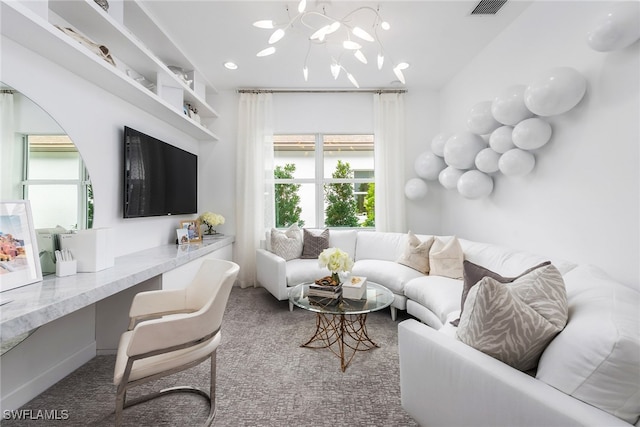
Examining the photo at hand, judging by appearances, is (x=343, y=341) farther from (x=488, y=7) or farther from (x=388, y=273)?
(x=488, y=7)

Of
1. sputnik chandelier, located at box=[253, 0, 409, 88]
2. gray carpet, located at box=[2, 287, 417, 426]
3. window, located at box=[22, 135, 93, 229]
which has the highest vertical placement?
sputnik chandelier, located at box=[253, 0, 409, 88]

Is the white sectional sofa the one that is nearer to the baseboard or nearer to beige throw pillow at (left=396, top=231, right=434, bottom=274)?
beige throw pillow at (left=396, top=231, right=434, bottom=274)

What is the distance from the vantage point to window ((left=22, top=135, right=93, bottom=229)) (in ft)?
5.16

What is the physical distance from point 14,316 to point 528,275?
218 cm

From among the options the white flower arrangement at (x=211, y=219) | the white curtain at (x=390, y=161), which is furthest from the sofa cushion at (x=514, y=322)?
the white flower arrangement at (x=211, y=219)

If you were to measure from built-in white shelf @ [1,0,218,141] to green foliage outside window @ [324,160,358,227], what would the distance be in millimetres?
2134

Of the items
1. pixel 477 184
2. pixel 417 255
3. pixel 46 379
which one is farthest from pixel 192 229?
pixel 477 184

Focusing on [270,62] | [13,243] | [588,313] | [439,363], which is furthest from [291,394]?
[270,62]

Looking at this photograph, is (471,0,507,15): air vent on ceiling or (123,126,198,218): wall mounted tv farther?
(123,126,198,218): wall mounted tv

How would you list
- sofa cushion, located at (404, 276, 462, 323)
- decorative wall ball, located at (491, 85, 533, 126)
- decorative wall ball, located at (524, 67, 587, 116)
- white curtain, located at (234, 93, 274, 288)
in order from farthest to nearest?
white curtain, located at (234, 93, 274, 288)
decorative wall ball, located at (491, 85, 533, 126)
sofa cushion, located at (404, 276, 462, 323)
decorative wall ball, located at (524, 67, 587, 116)

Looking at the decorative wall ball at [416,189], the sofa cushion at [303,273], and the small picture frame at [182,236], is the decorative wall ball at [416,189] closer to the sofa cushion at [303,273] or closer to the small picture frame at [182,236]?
the sofa cushion at [303,273]

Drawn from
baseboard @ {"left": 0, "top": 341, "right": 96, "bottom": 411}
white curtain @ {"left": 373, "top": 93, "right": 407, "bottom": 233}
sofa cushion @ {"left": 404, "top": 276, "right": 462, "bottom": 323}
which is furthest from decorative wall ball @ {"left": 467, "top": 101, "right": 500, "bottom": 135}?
baseboard @ {"left": 0, "top": 341, "right": 96, "bottom": 411}

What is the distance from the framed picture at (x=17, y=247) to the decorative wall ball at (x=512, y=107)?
127 inches

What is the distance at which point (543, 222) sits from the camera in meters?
2.27
